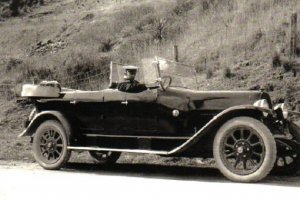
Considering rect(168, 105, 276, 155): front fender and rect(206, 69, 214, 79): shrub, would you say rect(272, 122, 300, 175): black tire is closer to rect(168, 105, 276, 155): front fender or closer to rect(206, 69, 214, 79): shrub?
rect(168, 105, 276, 155): front fender

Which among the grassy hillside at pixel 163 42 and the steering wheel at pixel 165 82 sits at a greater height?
the grassy hillside at pixel 163 42

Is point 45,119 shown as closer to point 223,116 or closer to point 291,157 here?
point 223,116

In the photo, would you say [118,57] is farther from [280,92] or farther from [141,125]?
[141,125]

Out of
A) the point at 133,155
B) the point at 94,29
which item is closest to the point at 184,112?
the point at 133,155

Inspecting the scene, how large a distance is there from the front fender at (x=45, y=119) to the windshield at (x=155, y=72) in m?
1.04

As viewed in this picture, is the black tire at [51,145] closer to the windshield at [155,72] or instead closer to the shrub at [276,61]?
the windshield at [155,72]

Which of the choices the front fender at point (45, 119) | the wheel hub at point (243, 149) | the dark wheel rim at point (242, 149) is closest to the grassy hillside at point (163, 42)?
A: the dark wheel rim at point (242, 149)

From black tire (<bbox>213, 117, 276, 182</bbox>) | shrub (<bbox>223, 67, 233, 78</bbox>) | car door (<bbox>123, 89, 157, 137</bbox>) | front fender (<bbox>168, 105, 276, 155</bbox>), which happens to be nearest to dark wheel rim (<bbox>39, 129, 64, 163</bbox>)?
car door (<bbox>123, 89, 157, 137</bbox>)

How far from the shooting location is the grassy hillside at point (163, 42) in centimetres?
1564

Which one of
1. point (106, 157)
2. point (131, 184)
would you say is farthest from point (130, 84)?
point (131, 184)

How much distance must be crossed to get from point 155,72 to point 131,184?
7.67 feet

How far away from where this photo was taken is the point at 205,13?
23047 millimetres

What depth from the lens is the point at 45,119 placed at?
9.81 metres

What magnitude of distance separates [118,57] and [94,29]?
6233 millimetres
